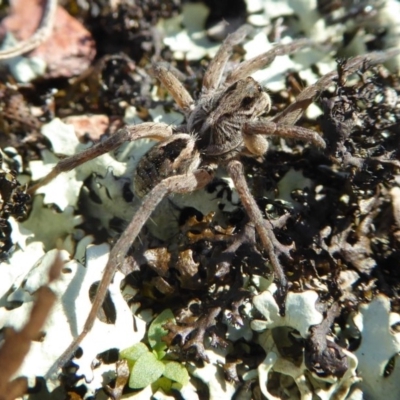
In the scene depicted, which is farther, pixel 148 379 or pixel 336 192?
pixel 336 192

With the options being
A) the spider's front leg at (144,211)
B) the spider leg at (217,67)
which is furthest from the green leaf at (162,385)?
the spider leg at (217,67)

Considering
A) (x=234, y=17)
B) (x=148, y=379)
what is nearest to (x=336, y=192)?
(x=148, y=379)

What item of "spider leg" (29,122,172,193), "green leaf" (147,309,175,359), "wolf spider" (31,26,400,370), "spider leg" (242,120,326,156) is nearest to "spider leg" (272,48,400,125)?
"wolf spider" (31,26,400,370)

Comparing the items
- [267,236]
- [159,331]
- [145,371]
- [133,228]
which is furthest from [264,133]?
[145,371]

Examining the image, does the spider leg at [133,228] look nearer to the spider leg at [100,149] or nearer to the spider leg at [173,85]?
the spider leg at [100,149]

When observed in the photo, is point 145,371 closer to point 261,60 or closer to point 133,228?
point 133,228

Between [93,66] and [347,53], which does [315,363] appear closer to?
[347,53]
